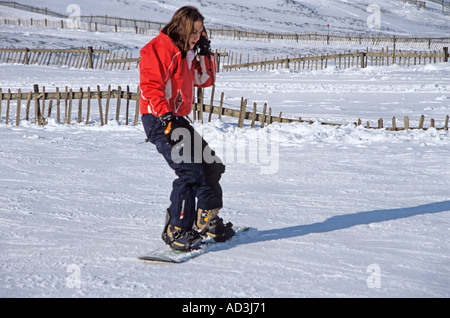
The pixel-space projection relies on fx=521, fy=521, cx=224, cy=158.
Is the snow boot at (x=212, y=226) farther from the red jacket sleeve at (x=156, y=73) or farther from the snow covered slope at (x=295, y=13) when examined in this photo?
the snow covered slope at (x=295, y=13)

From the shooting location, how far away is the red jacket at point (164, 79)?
124 inches

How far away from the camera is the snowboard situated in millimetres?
3199

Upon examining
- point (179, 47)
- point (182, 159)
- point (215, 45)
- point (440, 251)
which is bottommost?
point (440, 251)

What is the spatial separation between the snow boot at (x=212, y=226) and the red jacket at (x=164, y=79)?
70 cm

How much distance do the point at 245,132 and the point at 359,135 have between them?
5.98 feet

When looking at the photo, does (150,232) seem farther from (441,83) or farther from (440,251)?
(441,83)

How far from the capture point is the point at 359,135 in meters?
8.21

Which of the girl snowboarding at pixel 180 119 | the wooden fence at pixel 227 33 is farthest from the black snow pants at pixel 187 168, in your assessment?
the wooden fence at pixel 227 33

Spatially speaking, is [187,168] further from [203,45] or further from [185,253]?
[203,45]

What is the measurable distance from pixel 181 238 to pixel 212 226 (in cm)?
28

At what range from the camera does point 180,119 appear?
10.9 feet

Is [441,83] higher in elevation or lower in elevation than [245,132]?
higher

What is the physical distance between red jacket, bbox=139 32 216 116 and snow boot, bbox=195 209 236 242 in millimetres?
701
